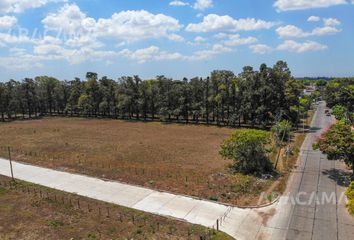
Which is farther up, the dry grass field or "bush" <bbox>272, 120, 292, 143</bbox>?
"bush" <bbox>272, 120, 292, 143</bbox>

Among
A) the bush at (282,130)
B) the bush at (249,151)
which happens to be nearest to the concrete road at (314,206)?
the bush at (249,151)

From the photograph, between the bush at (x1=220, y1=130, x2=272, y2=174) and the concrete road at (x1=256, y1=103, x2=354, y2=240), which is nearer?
the concrete road at (x1=256, y1=103, x2=354, y2=240)

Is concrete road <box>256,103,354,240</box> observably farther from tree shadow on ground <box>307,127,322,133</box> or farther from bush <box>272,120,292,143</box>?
tree shadow on ground <box>307,127,322,133</box>

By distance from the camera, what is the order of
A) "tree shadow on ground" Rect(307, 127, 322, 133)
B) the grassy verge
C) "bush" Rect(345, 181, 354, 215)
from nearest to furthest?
"bush" Rect(345, 181, 354, 215)
the grassy verge
"tree shadow on ground" Rect(307, 127, 322, 133)

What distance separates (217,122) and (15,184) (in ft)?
133

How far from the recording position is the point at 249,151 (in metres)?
25.6

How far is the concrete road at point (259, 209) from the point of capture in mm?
16547

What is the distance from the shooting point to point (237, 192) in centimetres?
2206

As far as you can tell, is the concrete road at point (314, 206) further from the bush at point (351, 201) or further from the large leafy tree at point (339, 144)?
the bush at point (351, 201)

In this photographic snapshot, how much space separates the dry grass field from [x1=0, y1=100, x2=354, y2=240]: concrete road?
93cm

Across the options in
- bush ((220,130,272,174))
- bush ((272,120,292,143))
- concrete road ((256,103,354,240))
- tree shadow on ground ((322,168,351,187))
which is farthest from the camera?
bush ((272,120,292,143))

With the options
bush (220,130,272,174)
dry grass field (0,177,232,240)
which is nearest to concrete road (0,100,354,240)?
dry grass field (0,177,232,240)

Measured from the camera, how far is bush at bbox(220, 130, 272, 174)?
25.5 metres

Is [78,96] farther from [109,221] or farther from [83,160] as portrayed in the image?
[109,221]
